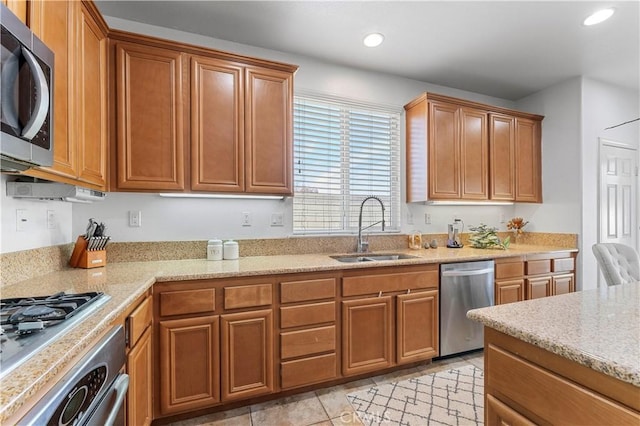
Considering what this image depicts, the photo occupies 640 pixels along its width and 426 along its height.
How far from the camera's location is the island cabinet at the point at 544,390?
0.73m

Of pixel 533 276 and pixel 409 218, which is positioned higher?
pixel 409 218

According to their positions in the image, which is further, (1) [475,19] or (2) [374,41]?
(2) [374,41]

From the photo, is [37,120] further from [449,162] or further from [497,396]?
[449,162]

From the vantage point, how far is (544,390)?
0.88 metres

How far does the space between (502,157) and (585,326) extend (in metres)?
2.83

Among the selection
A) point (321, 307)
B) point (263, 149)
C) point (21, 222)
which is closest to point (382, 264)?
point (321, 307)

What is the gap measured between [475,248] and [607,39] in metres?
2.11

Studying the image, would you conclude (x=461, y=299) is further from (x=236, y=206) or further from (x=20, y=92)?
(x=20, y=92)

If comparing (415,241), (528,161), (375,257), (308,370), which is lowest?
(308,370)

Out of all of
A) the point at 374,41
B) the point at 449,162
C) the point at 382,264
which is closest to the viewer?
the point at 382,264

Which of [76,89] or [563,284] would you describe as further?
[563,284]

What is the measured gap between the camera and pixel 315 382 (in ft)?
6.87

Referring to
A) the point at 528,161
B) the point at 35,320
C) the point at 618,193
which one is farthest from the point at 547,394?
the point at 618,193

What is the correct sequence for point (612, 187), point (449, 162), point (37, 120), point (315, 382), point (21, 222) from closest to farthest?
point (37, 120) → point (21, 222) → point (315, 382) → point (449, 162) → point (612, 187)
